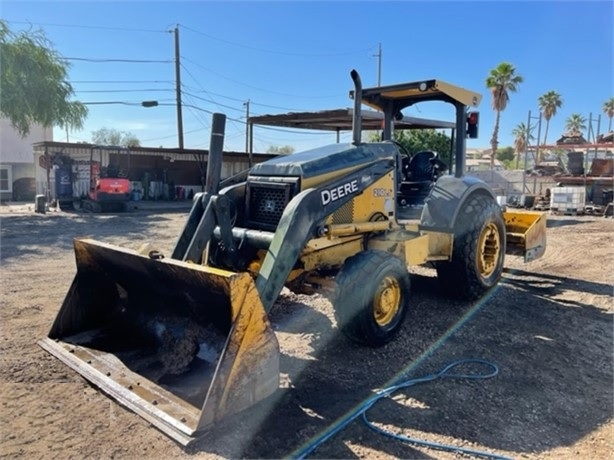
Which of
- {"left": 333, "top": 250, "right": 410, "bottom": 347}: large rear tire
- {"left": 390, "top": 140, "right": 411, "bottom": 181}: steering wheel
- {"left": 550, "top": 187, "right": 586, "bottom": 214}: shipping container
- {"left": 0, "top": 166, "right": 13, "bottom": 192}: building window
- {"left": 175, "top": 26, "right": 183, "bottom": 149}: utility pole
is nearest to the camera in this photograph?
{"left": 333, "top": 250, "right": 410, "bottom": 347}: large rear tire

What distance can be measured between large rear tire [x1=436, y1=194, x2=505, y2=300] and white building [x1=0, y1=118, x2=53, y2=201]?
92.4 feet

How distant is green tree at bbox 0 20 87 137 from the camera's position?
1559 centimetres

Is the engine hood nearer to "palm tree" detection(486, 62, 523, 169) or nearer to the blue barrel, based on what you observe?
the blue barrel

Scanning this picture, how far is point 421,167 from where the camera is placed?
6242 millimetres

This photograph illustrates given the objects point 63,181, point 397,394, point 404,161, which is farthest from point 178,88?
point 397,394

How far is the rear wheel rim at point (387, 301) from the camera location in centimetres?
411

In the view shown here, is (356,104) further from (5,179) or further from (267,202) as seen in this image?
(5,179)

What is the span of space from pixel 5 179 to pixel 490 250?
2991 centimetres

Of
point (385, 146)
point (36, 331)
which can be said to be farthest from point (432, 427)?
point (36, 331)

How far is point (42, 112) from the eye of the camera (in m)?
16.5

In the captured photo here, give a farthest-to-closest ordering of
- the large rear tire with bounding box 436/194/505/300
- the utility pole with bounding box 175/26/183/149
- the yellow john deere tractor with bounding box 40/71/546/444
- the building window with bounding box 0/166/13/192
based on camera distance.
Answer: the building window with bounding box 0/166/13/192 → the utility pole with bounding box 175/26/183/149 → the large rear tire with bounding box 436/194/505/300 → the yellow john deere tractor with bounding box 40/71/546/444

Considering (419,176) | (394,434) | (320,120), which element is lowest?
(394,434)

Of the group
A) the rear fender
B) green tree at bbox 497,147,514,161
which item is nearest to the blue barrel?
the rear fender

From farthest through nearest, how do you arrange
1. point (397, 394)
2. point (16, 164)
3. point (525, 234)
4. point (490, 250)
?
point (16, 164) < point (525, 234) < point (490, 250) < point (397, 394)
